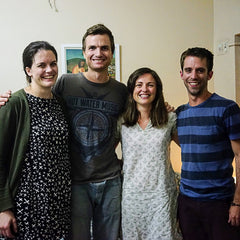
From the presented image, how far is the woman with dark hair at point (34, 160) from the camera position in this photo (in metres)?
1.29

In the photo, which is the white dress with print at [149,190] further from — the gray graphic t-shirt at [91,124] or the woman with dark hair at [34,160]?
the woman with dark hair at [34,160]

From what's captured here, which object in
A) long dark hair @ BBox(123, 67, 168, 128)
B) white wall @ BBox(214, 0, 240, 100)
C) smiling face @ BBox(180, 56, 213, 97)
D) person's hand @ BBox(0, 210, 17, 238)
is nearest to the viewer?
person's hand @ BBox(0, 210, 17, 238)

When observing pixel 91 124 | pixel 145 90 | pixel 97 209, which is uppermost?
pixel 145 90

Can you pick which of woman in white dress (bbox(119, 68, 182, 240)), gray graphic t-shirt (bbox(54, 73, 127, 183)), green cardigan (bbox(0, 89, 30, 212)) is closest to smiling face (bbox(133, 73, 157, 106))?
woman in white dress (bbox(119, 68, 182, 240))

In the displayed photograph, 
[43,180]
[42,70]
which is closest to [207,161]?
[43,180]

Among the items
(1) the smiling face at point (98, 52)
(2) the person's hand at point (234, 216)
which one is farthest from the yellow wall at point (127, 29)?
(2) the person's hand at point (234, 216)

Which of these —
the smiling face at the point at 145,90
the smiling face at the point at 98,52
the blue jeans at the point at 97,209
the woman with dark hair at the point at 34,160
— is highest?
the smiling face at the point at 98,52

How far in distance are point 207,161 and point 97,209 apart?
0.75m

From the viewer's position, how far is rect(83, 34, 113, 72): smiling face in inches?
64.0

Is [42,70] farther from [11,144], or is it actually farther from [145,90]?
[145,90]

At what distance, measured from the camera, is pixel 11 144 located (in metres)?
1.32

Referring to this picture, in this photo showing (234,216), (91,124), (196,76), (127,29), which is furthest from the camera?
(127,29)

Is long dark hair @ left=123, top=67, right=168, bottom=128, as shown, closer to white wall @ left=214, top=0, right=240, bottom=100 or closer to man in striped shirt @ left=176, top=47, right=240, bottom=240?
man in striped shirt @ left=176, top=47, right=240, bottom=240

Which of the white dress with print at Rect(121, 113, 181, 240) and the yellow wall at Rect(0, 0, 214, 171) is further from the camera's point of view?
the yellow wall at Rect(0, 0, 214, 171)
